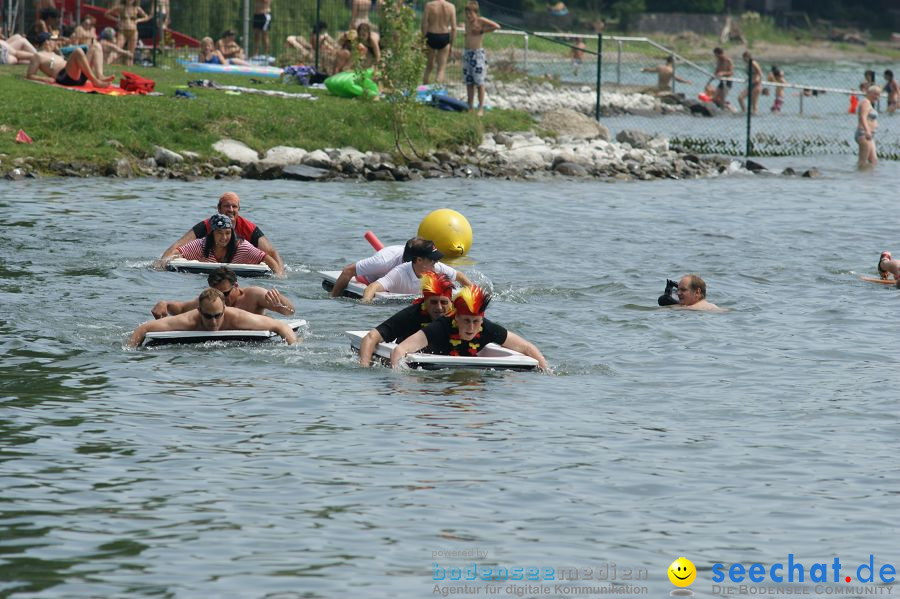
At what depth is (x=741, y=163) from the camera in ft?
119

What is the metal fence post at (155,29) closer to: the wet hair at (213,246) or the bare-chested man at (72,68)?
the bare-chested man at (72,68)

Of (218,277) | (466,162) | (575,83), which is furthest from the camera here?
(575,83)

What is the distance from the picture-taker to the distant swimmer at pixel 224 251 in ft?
63.3

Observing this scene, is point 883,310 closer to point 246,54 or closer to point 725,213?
point 725,213

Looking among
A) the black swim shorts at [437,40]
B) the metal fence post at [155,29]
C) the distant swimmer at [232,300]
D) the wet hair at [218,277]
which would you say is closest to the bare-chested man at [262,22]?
the metal fence post at [155,29]

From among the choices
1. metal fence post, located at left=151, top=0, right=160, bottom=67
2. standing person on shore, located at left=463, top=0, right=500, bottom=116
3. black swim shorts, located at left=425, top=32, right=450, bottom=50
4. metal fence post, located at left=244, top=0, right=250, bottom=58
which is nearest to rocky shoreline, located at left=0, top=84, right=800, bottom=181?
standing person on shore, located at left=463, top=0, right=500, bottom=116

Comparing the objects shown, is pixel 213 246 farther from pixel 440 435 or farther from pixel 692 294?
pixel 440 435

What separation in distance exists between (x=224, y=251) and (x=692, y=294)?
6.08 metres

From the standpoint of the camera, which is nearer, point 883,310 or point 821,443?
point 821,443

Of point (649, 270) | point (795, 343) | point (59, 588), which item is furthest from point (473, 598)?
point (649, 270)

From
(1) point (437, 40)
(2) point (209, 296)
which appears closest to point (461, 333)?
(2) point (209, 296)

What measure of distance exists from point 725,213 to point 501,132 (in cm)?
780

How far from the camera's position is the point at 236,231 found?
19703 millimetres

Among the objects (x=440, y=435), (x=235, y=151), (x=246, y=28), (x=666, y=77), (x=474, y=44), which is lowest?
(x=440, y=435)
